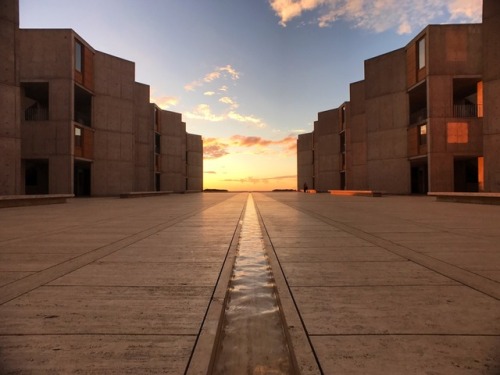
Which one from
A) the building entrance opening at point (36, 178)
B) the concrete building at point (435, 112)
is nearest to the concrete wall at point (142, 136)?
the building entrance opening at point (36, 178)

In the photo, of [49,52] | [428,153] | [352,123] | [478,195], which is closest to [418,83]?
[428,153]

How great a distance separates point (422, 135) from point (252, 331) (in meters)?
33.5

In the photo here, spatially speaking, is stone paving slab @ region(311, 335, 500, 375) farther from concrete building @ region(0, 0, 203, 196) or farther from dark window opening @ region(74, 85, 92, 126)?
dark window opening @ region(74, 85, 92, 126)

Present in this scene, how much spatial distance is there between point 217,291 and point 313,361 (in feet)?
5.05

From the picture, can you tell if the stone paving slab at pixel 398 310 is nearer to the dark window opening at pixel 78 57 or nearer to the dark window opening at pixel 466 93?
the dark window opening at pixel 466 93

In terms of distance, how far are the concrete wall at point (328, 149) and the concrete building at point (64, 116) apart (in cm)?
2792

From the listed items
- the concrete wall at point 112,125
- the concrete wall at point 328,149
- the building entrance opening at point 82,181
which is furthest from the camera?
the concrete wall at point 328,149

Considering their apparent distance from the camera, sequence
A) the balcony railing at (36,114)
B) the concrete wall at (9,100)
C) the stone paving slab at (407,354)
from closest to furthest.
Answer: the stone paving slab at (407,354) < the concrete wall at (9,100) < the balcony railing at (36,114)

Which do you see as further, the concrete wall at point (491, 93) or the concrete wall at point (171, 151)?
the concrete wall at point (171, 151)

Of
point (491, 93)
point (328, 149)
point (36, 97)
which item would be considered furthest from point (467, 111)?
point (36, 97)

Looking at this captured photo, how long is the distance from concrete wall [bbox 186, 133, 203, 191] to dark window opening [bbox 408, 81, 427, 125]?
44.5 metres

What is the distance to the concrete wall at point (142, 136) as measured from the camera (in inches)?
1753

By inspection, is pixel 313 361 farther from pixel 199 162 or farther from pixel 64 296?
pixel 199 162

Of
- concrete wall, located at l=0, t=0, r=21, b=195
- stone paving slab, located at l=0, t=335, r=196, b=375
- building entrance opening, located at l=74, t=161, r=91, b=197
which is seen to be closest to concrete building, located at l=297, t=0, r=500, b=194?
stone paving slab, located at l=0, t=335, r=196, b=375
